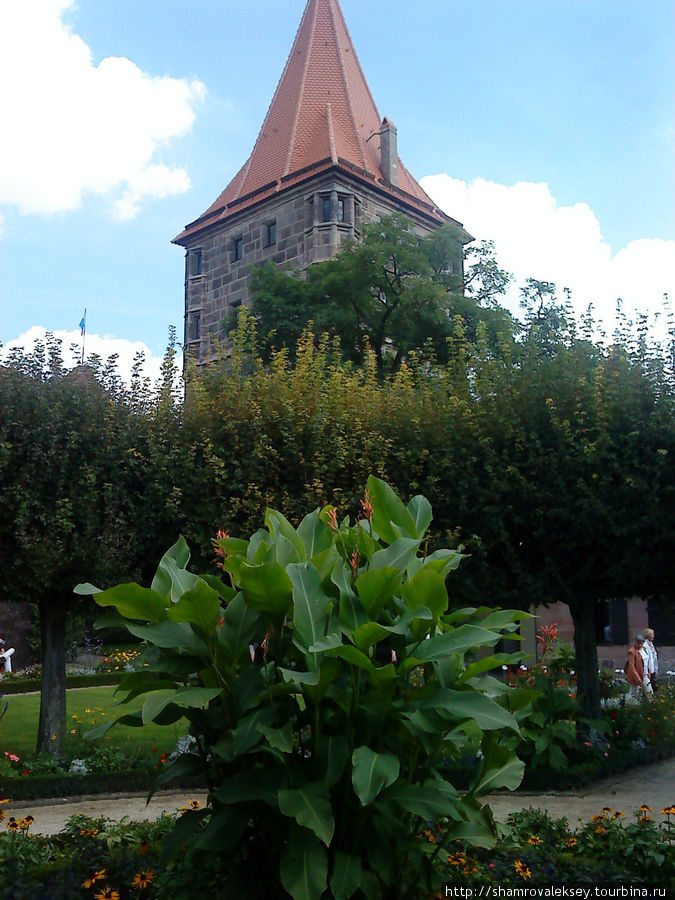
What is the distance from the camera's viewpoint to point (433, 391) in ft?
38.8

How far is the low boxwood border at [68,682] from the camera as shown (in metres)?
18.1

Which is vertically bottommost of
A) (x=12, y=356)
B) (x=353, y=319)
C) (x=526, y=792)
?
(x=526, y=792)

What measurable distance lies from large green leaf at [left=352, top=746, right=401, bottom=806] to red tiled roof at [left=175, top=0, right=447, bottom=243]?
31879 mm

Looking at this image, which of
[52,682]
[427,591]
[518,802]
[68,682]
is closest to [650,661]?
[518,802]

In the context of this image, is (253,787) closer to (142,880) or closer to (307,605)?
(307,605)

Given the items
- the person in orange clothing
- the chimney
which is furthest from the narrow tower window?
the person in orange clothing

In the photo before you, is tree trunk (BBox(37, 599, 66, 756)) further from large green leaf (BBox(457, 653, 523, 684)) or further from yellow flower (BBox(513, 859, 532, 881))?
large green leaf (BBox(457, 653, 523, 684))

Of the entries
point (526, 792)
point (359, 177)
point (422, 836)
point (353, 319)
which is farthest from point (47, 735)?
point (359, 177)

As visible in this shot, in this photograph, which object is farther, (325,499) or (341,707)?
(325,499)

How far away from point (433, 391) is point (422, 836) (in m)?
8.23

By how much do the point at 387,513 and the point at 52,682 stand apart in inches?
335

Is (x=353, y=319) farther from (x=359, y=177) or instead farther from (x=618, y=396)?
(x=618, y=396)

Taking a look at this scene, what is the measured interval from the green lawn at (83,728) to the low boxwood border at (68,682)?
3.88 ft

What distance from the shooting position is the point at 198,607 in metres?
3.26
